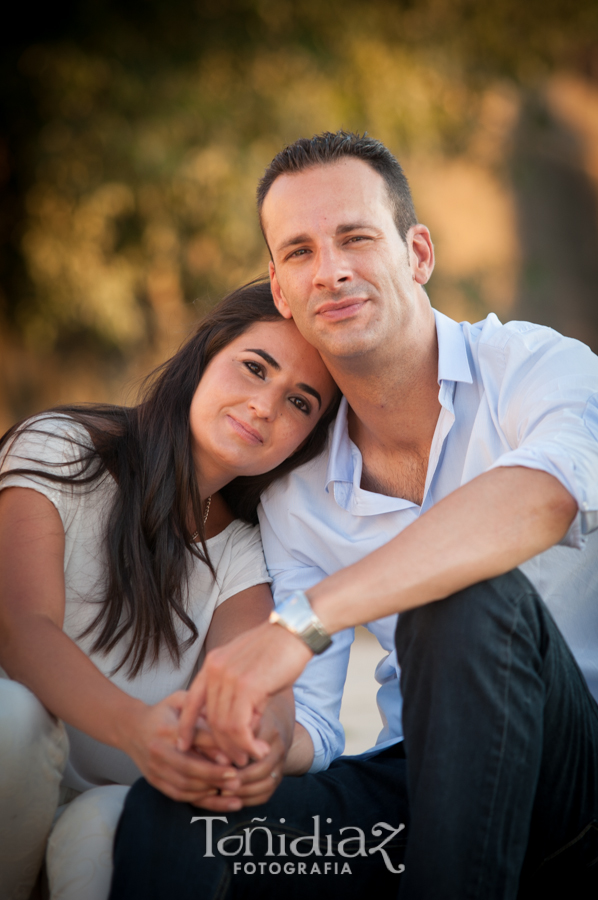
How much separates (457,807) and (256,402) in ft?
3.85

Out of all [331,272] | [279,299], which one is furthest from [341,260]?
[279,299]

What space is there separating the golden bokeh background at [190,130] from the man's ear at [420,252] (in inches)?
154

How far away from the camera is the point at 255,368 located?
→ 2.18 m

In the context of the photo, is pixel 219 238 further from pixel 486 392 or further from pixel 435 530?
pixel 435 530

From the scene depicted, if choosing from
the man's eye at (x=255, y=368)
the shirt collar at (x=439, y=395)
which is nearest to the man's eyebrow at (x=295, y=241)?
the man's eye at (x=255, y=368)

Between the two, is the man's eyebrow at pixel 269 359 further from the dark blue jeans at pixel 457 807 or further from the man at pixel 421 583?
the dark blue jeans at pixel 457 807

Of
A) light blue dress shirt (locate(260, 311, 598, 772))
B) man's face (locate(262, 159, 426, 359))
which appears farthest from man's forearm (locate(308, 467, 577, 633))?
man's face (locate(262, 159, 426, 359))

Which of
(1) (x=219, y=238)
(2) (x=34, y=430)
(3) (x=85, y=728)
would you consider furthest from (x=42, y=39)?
(3) (x=85, y=728)

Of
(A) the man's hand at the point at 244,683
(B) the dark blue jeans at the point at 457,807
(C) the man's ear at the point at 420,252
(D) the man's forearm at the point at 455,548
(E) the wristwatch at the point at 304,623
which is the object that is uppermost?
(C) the man's ear at the point at 420,252

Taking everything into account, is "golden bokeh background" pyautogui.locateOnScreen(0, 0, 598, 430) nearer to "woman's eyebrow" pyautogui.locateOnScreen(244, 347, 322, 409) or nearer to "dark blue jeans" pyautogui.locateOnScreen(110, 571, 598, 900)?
"woman's eyebrow" pyautogui.locateOnScreen(244, 347, 322, 409)

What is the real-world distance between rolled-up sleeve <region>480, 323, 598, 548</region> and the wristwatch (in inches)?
17.8

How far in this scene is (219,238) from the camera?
685cm

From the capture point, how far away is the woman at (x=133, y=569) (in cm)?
147

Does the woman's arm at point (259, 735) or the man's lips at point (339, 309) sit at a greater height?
the man's lips at point (339, 309)
